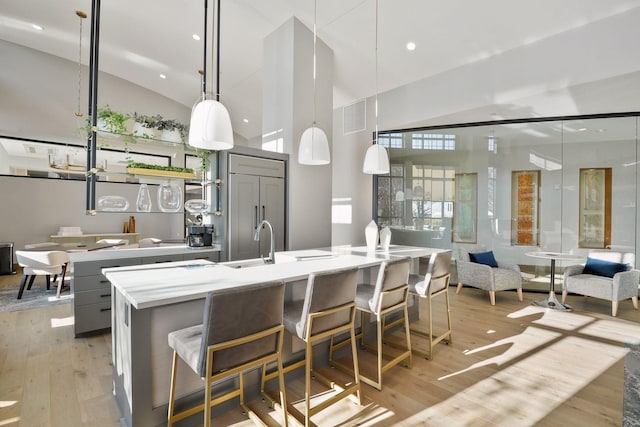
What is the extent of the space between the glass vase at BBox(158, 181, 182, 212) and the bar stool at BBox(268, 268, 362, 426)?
2.13 meters

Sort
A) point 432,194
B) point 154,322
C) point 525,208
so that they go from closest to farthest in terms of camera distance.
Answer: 1. point 154,322
2. point 525,208
3. point 432,194

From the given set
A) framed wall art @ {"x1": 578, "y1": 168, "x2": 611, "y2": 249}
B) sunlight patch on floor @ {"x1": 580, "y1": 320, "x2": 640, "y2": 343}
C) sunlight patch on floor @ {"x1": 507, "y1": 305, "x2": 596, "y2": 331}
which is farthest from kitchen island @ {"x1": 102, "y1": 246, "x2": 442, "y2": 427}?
framed wall art @ {"x1": 578, "y1": 168, "x2": 611, "y2": 249}

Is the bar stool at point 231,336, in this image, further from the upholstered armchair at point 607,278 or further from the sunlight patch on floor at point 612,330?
the upholstered armchair at point 607,278

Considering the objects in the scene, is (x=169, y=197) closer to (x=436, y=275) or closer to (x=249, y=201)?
(x=249, y=201)

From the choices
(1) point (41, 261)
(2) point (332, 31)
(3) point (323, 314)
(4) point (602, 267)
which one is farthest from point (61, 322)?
(4) point (602, 267)

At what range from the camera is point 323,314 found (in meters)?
1.87

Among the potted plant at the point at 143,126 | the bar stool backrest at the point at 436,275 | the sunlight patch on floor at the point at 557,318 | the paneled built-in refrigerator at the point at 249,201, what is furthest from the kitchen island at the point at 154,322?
the sunlight patch on floor at the point at 557,318

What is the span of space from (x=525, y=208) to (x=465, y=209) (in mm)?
960

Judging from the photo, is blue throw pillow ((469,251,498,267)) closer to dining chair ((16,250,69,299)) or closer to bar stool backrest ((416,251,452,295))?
bar stool backrest ((416,251,452,295))

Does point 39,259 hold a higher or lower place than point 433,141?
lower

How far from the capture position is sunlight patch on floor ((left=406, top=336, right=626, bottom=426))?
2035 mm

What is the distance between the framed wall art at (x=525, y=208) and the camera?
537 cm

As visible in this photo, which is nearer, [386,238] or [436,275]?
[436,275]

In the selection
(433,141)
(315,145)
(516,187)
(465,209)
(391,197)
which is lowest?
(465,209)
